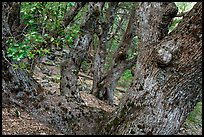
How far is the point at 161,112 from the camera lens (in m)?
3.45

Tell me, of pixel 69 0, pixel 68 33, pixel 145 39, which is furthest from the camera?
pixel 69 0

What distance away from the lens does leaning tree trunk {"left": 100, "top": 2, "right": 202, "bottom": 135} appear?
3256 mm

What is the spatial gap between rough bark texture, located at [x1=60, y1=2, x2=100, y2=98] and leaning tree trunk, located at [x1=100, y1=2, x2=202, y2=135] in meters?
2.48

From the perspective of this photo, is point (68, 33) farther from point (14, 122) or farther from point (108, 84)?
point (108, 84)

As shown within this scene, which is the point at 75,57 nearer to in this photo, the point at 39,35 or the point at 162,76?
the point at 39,35

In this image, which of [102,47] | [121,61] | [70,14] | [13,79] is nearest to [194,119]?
[121,61]

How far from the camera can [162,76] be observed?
342cm

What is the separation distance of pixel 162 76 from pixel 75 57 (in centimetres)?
309

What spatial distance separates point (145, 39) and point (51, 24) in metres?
1.87

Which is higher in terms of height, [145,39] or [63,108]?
[145,39]

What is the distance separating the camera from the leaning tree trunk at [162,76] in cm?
326

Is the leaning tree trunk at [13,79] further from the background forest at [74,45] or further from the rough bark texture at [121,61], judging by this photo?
the rough bark texture at [121,61]

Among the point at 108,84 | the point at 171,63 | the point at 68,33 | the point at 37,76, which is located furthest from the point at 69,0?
the point at 37,76

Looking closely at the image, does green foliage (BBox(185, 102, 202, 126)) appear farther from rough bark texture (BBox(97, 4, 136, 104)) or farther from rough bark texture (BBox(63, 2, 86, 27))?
rough bark texture (BBox(63, 2, 86, 27))
